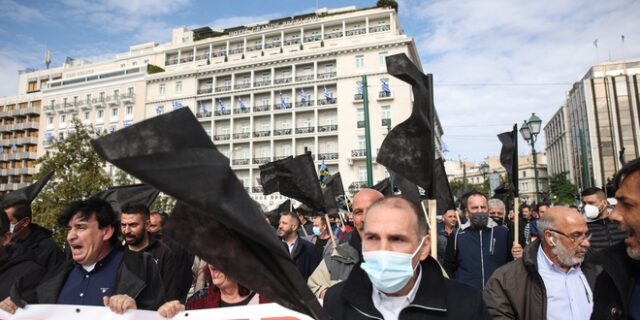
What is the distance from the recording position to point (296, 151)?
49.8 m

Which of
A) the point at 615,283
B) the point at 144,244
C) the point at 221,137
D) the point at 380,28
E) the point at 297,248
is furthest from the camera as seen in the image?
the point at 221,137

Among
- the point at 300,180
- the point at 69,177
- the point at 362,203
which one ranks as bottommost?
the point at 362,203

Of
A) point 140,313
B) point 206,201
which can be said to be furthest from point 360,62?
point 206,201

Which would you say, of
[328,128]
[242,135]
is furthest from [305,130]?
[242,135]

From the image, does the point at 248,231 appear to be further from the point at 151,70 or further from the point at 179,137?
the point at 151,70

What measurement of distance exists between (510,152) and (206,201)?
496cm

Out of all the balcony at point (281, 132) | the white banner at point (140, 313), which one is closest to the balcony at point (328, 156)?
the balcony at point (281, 132)

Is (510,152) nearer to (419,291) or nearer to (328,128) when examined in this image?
(419,291)

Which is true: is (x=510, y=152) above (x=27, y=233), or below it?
above

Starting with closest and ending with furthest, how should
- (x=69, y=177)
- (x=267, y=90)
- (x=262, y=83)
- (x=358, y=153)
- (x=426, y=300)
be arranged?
(x=426, y=300), (x=69, y=177), (x=358, y=153), (x=267, y=90), (x=262, y=83)

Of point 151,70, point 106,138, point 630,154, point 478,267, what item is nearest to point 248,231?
point 106,138

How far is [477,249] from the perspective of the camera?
16.3ft

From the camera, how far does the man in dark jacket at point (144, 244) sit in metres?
4.45

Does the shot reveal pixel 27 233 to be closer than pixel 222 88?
Yes
